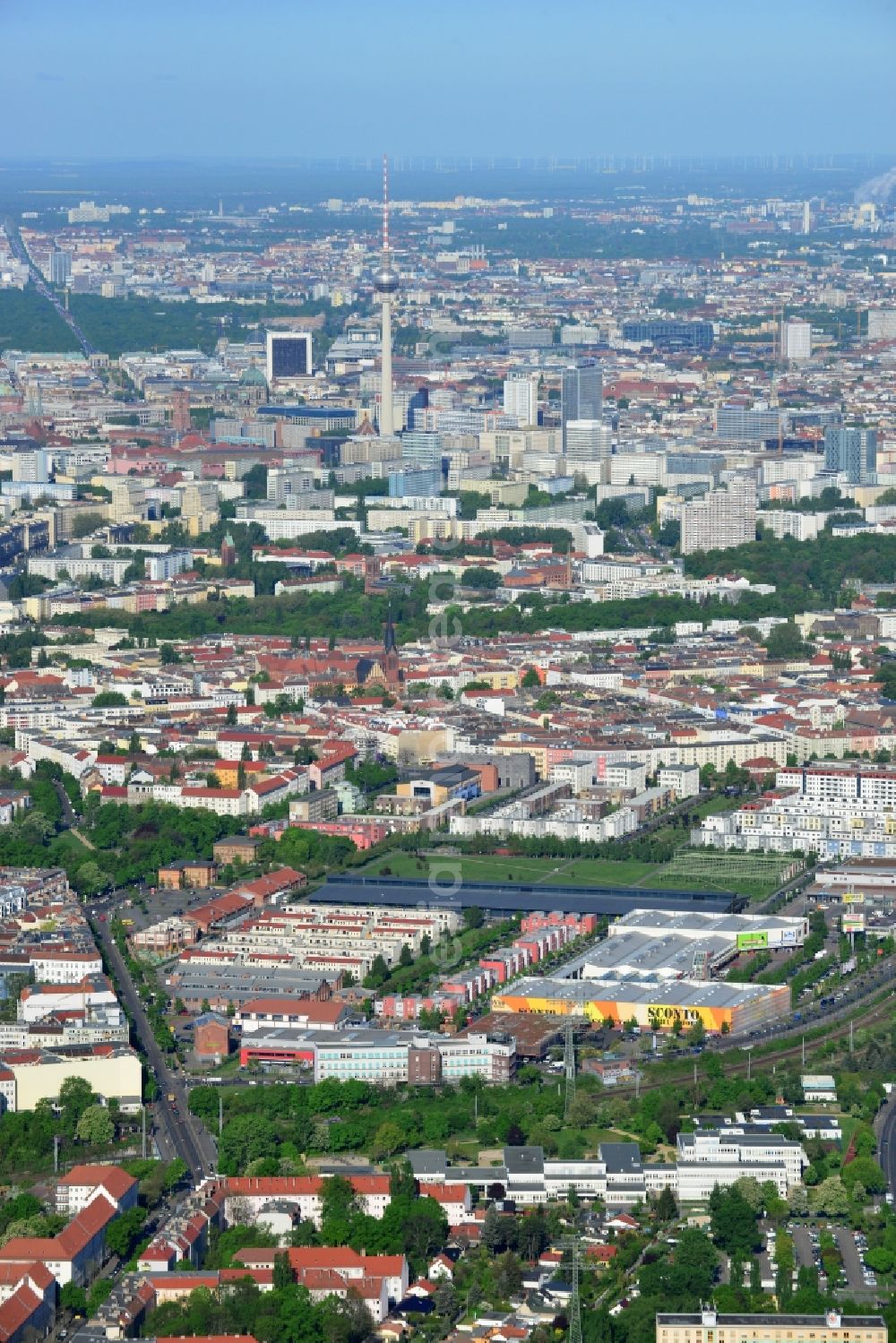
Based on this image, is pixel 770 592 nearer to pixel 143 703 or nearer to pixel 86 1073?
pixel 143 703

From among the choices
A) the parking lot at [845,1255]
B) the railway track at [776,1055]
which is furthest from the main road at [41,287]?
the parking lot at [845,1255]

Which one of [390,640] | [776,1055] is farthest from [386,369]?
[776,1055]

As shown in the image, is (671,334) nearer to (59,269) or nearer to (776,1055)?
(59,269)

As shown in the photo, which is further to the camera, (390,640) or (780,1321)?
(390,640)

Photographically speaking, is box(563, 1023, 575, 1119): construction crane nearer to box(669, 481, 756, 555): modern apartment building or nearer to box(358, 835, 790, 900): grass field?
box(358, 835, 790, 900): grass field

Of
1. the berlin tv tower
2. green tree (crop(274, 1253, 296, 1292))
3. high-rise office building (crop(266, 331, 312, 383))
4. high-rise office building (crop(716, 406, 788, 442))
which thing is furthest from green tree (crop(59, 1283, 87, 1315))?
high-rise office building (crop(266, 331, 312, 383))
